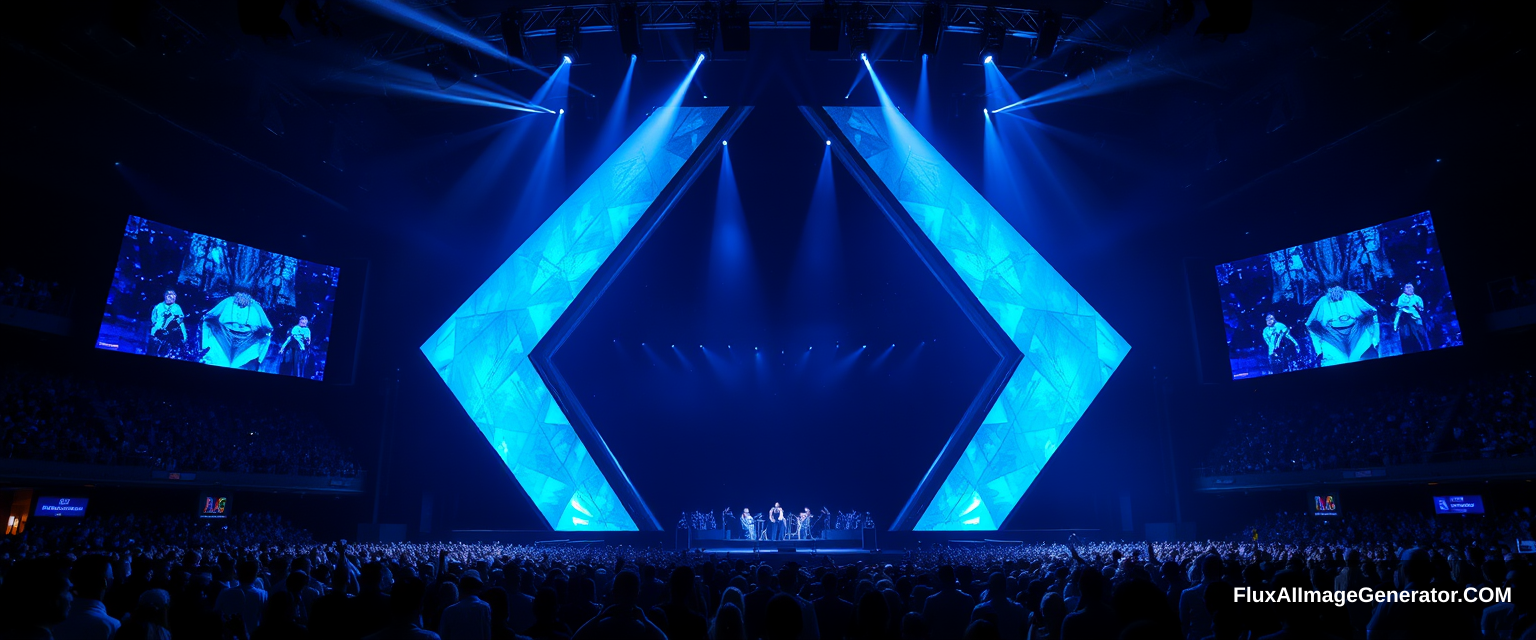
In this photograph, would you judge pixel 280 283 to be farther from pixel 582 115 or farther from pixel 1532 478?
pixel 1532 478

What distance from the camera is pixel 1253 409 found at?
25438mm

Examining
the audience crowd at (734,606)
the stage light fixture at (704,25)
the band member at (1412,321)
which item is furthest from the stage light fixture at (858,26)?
the band member at (1412,321)

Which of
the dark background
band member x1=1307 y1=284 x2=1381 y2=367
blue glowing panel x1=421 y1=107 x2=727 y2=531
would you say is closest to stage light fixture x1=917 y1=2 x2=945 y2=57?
the dark background

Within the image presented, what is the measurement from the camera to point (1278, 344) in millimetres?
23625

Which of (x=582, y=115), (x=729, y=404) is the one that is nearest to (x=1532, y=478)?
(x=729, y=404)

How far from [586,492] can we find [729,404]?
620 cm

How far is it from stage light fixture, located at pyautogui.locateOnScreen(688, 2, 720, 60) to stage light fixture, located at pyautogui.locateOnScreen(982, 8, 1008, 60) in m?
5.59

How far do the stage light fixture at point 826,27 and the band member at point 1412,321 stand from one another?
17.4 m

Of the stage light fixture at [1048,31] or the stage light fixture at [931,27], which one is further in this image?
the stage light fixture at [1048,31]

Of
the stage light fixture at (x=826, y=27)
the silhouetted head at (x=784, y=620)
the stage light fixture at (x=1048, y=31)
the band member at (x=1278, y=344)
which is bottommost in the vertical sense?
the silhouetted head at (x=784, y=620)

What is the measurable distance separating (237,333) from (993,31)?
22.0m

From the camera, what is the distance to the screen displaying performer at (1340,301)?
20.7 meters

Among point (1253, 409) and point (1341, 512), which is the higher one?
point (1253, 409)

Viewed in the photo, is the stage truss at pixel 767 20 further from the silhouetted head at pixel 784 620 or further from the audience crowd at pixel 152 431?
the silhouetted head at pixel 784 620
